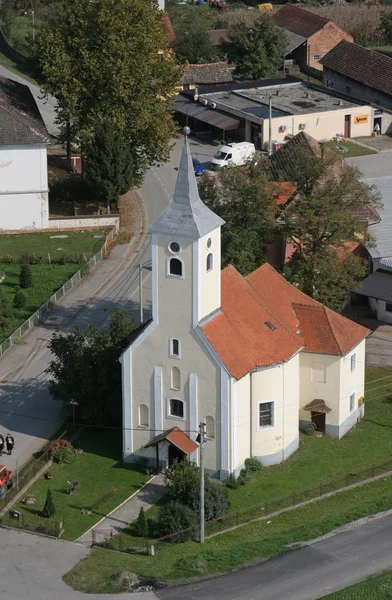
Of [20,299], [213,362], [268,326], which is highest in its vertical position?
[268,326]

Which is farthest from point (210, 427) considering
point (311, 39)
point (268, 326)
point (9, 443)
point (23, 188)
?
point (311, 39)

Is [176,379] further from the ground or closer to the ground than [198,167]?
further from the ground

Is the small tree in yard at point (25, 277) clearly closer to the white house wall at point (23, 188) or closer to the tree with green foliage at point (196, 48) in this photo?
the white house wall at point (23, 188)

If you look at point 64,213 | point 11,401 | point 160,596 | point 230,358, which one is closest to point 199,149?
point 64,213

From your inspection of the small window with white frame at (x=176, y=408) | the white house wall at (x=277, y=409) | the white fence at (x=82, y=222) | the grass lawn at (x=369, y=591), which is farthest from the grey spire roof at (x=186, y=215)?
the white fence at (x=82, y=222)

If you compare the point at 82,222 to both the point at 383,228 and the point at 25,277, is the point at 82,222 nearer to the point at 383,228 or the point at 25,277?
the point at 25,277
